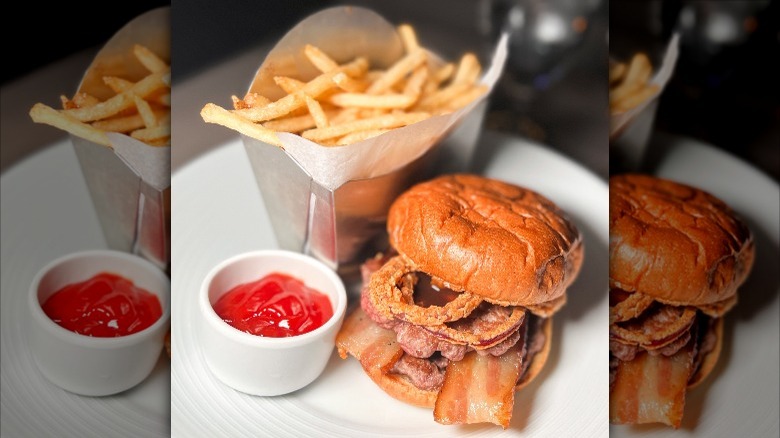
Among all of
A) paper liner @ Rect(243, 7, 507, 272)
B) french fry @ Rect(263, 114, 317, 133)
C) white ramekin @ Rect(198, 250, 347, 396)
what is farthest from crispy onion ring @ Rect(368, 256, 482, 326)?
french fry @ Rect(263, 114, 317, 133)

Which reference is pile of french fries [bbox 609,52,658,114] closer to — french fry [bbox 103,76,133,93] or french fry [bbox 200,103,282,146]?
french fry [bbox 200,103,282,146]

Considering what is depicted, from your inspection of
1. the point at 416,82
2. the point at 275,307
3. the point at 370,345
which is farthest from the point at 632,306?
the point at 275,307

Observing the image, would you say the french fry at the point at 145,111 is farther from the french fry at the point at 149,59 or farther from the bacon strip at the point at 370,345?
the bacon strip at the point at 370,345

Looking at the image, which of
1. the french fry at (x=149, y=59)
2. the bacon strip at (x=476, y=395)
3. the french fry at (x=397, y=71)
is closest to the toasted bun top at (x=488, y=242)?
the bacon strip at (x=476, y=395)

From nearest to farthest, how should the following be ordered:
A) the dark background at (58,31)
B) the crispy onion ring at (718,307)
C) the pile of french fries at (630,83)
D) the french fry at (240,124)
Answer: the french fry at (240,124) < the dark background at (58,31) < the crispy onion ring at (718,307) < the pile of french fries at (630,83)

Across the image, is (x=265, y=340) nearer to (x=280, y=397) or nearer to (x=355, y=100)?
(x=280, y=397)

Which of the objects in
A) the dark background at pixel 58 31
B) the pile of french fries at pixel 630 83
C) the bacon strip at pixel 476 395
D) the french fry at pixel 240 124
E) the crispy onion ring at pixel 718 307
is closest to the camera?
the french fry at pixel 240 124
